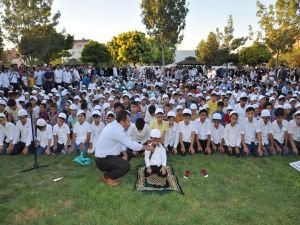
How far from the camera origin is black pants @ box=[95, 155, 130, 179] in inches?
208

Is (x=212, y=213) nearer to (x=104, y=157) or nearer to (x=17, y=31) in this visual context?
(x=104, y=157)

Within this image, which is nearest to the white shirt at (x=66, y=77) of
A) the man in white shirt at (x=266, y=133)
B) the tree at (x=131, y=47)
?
the man in white shirt at (x=266, y=133)

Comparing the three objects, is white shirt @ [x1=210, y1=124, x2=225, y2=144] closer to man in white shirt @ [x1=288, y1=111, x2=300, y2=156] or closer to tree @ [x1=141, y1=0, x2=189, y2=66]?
man in white shirt @ [x1=288, y1=111, x2=300, y2=156]

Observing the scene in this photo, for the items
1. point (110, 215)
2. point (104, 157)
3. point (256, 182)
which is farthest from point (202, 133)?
point (110, 215)

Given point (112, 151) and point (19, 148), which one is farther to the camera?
point (19, 148)

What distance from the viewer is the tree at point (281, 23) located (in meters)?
22.1

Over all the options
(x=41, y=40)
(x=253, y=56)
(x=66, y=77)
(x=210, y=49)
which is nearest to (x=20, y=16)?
(x=41, y=40)

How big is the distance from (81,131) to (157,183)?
8.86ft

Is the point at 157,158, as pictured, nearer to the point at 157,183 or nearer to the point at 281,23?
the point at 157,183

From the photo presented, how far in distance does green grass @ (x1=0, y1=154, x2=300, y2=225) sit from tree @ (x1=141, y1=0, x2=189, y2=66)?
38.9ft

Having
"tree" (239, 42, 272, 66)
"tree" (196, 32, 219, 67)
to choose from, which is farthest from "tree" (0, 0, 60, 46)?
"tree" (239, 42, 272, 66)

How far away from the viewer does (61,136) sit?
7.38 metres

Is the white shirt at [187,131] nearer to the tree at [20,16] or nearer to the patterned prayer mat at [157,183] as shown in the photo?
the patterned prayer mat at [157,183]

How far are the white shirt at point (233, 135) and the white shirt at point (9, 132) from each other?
193 inches
